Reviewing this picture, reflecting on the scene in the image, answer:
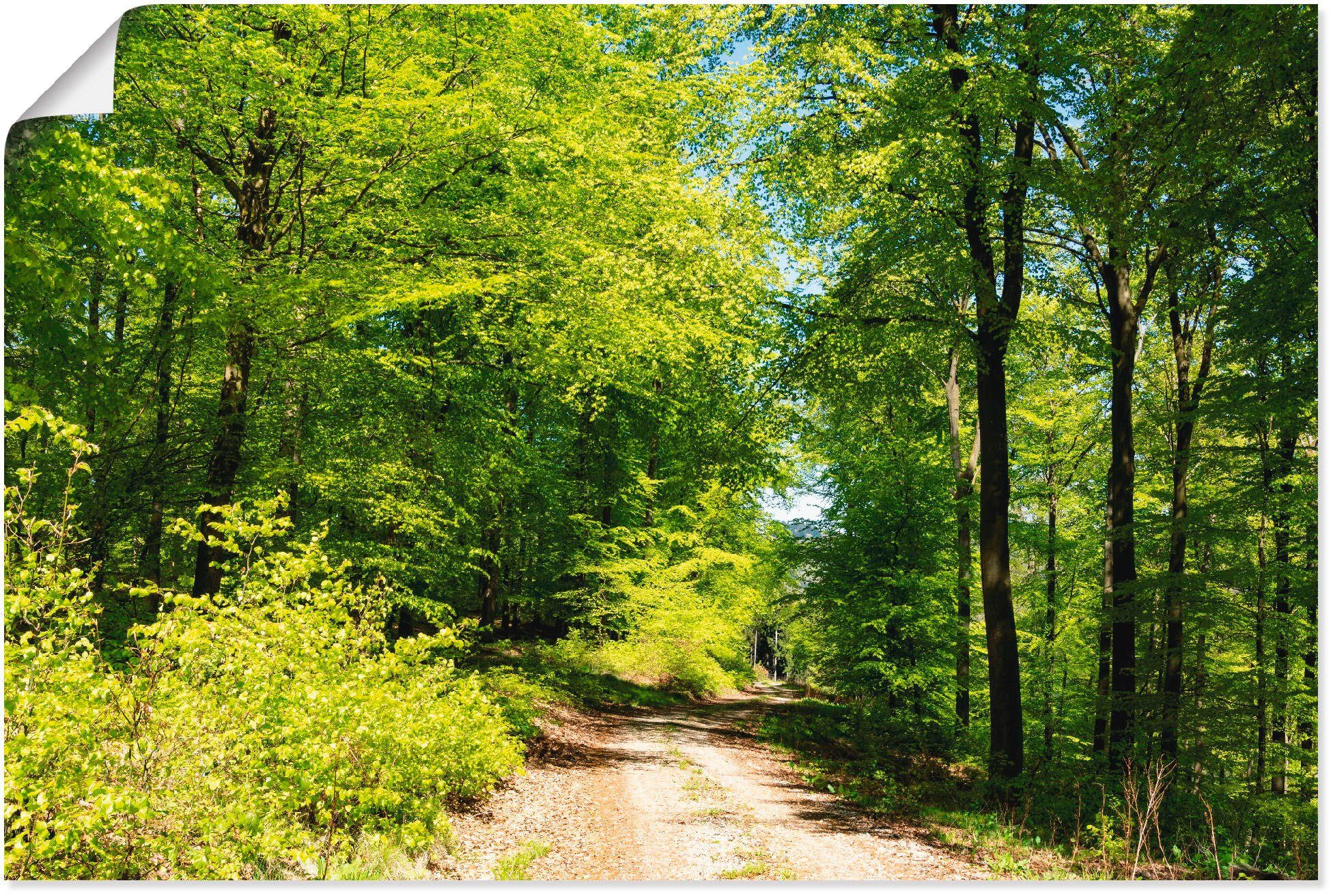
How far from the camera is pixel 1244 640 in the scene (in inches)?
397

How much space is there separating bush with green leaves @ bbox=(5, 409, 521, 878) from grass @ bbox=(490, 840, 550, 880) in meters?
0.67

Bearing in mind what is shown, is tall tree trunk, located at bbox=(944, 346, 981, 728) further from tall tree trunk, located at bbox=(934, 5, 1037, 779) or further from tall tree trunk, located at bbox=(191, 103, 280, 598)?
tall tree trunk, located at bbox=(191, 103, 280, 598)

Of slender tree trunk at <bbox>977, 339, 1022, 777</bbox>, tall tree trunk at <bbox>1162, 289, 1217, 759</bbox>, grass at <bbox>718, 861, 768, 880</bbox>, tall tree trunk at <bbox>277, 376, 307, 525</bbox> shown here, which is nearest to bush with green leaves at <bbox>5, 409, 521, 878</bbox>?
grass at <bbox>718, 861, 768, 880</bbox>

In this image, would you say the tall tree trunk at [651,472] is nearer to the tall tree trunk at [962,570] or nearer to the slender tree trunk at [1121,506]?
the tall tree trunk at [962,570]

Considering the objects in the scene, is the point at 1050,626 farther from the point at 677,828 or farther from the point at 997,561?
the point at 677,828

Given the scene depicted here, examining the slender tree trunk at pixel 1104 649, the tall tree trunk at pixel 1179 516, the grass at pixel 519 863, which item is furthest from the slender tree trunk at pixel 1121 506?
the grass at pixel 519 863

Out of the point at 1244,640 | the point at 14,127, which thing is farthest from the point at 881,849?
the point at 1244,640

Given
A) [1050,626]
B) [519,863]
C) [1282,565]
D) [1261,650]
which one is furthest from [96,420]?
[1050,626]

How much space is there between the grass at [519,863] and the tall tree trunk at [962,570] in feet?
30.5

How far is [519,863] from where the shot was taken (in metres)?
3.80

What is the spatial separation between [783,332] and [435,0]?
15.2 feet

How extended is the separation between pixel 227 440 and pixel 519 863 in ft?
17.5

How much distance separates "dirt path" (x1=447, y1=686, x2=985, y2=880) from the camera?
3.85 m

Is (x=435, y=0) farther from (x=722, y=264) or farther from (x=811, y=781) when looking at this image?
(x=811, y=781)
